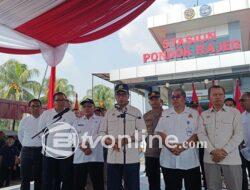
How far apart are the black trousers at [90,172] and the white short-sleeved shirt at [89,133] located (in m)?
0.07

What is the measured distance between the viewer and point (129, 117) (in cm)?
312

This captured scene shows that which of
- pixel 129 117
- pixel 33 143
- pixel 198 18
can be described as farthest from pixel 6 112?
pixel 198 18

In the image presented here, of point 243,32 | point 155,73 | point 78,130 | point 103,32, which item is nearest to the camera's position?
point 78,130

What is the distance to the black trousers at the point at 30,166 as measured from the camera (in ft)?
13.2

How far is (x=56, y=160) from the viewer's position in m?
3.68

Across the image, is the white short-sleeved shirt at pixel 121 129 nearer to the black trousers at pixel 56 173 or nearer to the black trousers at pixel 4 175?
the black trousers at pixel 56 173

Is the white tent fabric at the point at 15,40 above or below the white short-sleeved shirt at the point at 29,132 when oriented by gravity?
above

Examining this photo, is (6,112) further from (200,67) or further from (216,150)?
(200,67)

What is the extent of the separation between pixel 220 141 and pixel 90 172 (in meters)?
1.78

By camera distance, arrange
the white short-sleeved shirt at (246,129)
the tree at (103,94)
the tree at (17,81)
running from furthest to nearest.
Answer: the tree at (103,94)
the tree at (17,81)
the white short-sleeved shirt at (246,129)

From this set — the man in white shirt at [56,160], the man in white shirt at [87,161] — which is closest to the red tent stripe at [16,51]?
the man in white shirt at [56,160]

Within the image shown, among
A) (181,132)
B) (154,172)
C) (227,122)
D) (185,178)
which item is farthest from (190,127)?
(154,172)

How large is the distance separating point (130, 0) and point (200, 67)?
10868mm

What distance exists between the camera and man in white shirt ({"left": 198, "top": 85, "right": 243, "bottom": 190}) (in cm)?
270
